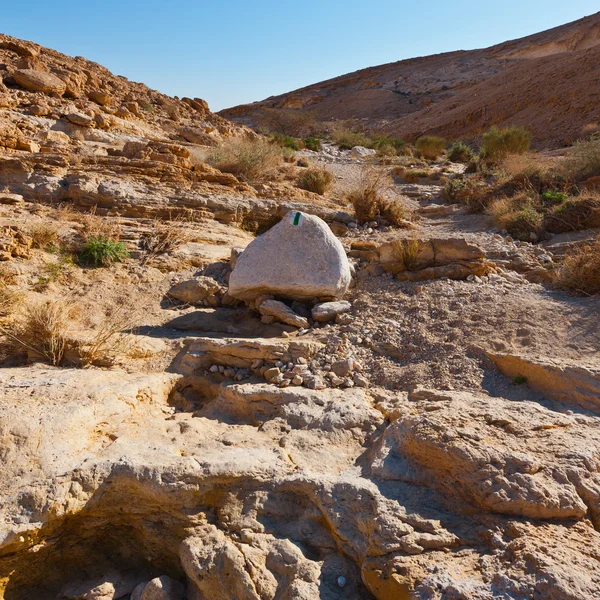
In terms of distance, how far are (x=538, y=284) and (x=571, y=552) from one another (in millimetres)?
2991

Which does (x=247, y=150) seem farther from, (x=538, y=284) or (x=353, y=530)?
(x=353, y=530)

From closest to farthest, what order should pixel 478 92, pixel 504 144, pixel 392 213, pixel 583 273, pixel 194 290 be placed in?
pixel 583 273, pixel 194 290, pixel 392 213, pixel 504 144, pixel 478 92

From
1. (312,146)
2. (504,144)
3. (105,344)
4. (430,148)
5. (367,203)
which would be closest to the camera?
(105,344)

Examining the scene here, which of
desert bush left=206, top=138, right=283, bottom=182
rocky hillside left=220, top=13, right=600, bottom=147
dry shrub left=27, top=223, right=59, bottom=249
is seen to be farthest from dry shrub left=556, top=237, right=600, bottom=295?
rocky hillside left=220, top=13, right=600, bottom=147

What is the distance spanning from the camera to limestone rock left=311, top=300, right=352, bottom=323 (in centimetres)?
401

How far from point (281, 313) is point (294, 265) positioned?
428 mm

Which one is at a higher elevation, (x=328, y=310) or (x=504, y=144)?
(x=504, y=144)

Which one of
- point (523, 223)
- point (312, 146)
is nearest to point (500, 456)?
point (523, 223)

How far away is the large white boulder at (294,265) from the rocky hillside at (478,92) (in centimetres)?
1637

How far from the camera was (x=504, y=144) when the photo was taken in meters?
13.9

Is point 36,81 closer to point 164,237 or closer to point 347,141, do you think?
point 164,237

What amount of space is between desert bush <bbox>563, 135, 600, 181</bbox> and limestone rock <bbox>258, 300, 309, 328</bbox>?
666 centimetres

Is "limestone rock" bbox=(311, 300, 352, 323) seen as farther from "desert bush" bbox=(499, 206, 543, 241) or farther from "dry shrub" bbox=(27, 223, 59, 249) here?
"desert bush" bbox=(499, 206, 543, 241)

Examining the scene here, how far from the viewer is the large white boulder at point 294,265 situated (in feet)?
13.5
